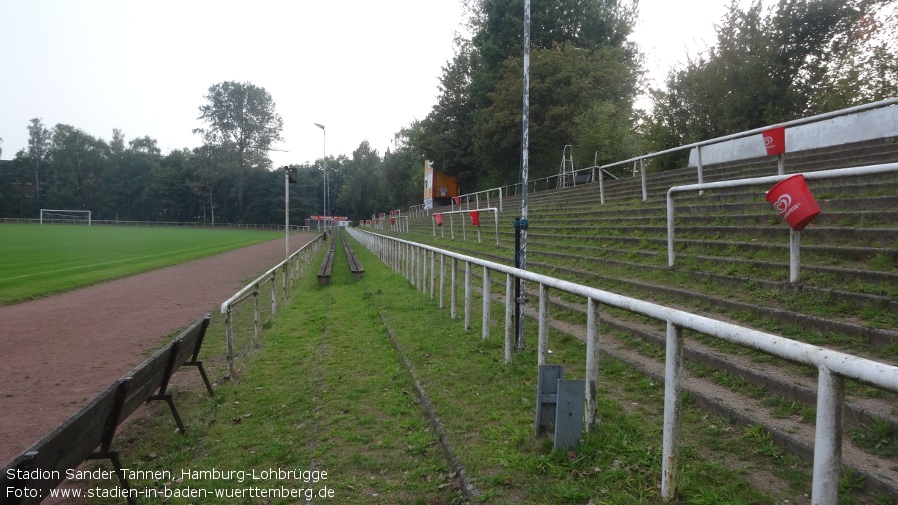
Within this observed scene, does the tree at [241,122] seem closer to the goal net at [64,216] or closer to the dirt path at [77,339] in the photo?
the goal net at [64,216]

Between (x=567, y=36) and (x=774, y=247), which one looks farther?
(x=567, y=36)

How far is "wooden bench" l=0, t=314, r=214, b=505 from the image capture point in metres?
2.55

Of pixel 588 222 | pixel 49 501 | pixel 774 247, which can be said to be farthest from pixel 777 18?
pixel 49 501

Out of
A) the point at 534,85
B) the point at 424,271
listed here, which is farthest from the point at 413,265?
the point at 534,85

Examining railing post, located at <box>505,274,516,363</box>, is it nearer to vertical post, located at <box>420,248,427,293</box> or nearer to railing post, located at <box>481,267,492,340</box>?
railing post, located at <box>481,267,492,340</box>

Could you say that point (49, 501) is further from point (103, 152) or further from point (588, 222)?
point (103, 152)

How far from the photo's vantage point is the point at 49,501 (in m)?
3.71

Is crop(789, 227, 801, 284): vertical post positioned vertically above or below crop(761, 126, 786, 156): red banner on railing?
below

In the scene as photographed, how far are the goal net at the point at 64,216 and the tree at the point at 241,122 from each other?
19.4 meters

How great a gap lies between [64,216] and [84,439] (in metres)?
89.1

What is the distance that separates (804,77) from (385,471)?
67.9ft

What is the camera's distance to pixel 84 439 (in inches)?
130

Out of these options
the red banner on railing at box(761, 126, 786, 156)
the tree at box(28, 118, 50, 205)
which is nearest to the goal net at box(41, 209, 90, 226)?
the tree at box(28, 118, 50, 205)

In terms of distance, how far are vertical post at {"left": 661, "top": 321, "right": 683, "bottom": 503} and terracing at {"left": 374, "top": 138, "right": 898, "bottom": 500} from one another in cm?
73
